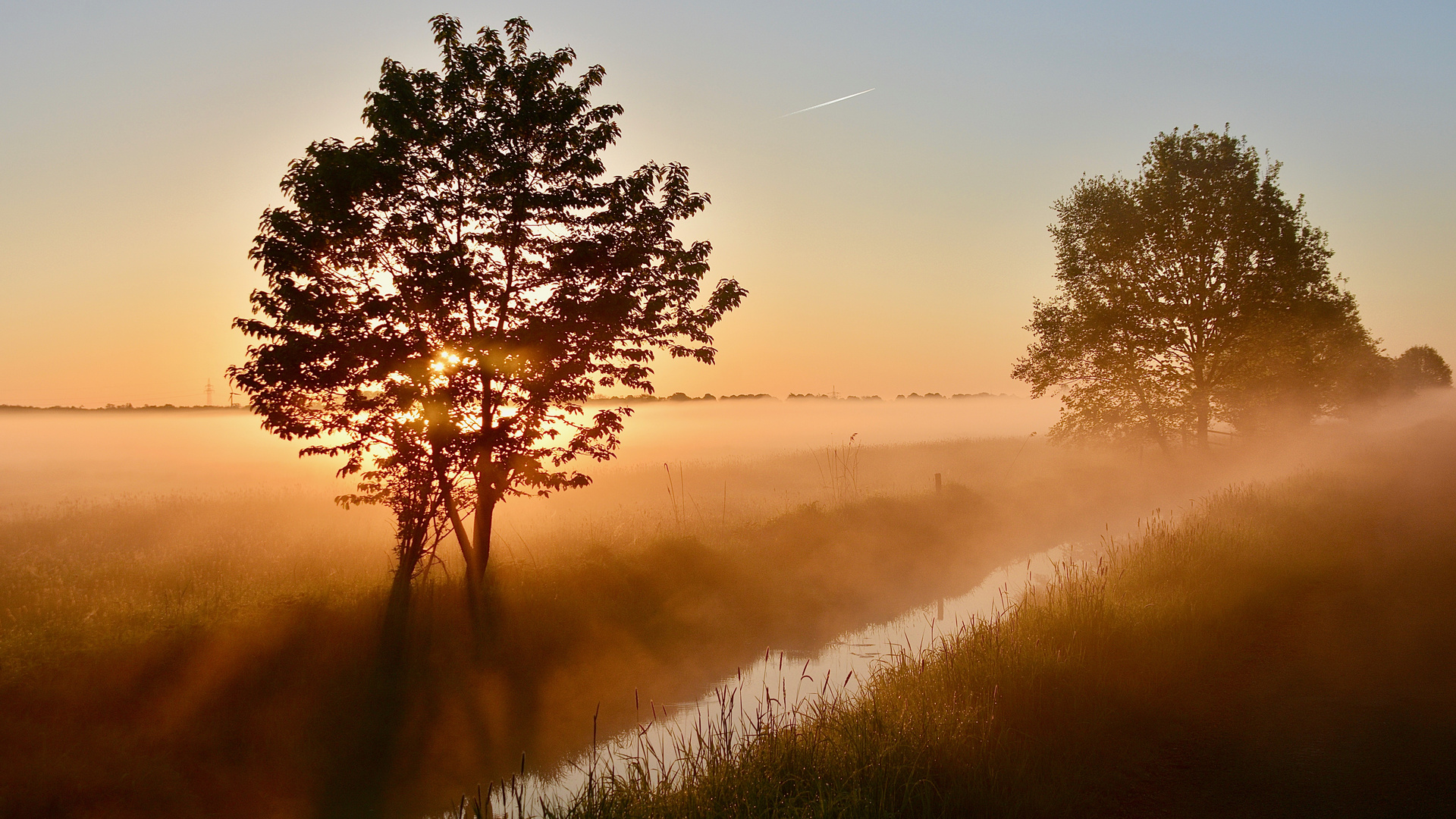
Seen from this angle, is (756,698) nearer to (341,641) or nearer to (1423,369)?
(341,641)

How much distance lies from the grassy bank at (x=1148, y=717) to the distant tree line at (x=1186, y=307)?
1603 centimetres

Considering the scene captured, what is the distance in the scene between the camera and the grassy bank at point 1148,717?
5523mm

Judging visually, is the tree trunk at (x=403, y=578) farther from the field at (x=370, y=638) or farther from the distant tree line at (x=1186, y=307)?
the distant tree line at (x=1186, y=307)

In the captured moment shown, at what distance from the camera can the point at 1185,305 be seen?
2617cm

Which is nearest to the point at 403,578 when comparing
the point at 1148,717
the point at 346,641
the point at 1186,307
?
the point at 346,641

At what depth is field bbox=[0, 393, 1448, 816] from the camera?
7703 mm

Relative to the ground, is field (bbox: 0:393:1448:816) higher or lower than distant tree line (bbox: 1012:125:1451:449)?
lower

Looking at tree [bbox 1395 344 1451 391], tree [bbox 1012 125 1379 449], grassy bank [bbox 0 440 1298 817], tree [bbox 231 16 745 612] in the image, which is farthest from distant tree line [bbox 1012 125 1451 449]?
tree [bbox 1395 344 1451 391]

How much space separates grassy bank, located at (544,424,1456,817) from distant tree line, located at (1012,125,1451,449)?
1603cm

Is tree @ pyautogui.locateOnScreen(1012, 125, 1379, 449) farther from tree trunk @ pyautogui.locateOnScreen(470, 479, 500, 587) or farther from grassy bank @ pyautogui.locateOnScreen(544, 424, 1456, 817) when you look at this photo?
tree trunk @ pyautogui.locateOnScreen(470, 479, 500, 587)

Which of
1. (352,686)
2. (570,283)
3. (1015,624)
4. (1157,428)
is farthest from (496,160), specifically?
(1157,428)

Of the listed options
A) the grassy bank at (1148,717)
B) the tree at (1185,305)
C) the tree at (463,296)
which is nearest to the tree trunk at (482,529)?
the tree at (463,296)

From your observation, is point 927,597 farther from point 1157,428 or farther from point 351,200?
point 1157,428

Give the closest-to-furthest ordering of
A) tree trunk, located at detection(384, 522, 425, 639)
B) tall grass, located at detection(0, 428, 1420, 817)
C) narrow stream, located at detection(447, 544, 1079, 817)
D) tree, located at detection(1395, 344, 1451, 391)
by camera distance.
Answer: narrow stream, located at detection(447, 544, 1079, 817)
tall grass, located at detection(0, 428, 1420, 817)
tree trunk, located at detection(384, 522, 425, 639)
tree, located at detection(1395, 344, 1451, 391)
